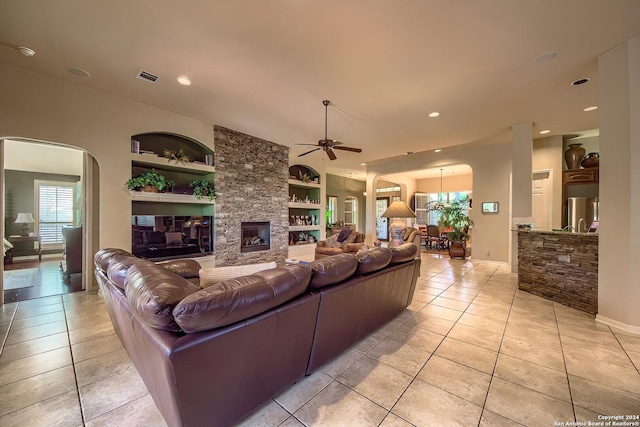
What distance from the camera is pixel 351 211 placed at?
468 inches

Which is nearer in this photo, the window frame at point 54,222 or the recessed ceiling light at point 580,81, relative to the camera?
the recessed ceiling light at point 580,81

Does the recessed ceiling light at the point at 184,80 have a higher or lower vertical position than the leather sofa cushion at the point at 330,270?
higher

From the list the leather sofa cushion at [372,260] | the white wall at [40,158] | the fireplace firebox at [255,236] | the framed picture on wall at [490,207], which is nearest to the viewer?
the leather sofa cushion at [372,260]

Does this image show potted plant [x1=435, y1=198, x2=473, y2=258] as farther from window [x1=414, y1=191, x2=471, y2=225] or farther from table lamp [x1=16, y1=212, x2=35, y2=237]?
table lamp [x1=16, y1=212, x2=35, y2=237]

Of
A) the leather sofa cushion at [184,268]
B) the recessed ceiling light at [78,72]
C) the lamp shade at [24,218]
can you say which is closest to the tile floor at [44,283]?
the lamp shade at [24,218]

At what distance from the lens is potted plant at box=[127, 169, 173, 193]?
13.4ft

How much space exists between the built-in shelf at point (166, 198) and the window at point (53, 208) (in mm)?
5256

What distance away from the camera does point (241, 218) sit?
5.69 meters

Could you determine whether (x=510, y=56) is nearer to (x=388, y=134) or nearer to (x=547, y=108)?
(x=547, y=108)

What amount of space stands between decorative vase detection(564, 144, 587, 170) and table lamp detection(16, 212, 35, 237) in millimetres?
13117

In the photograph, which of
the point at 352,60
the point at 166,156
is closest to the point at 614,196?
the point at 352,60

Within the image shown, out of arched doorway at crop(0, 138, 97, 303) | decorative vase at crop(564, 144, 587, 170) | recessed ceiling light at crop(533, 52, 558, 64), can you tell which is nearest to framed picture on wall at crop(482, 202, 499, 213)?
decorative vase at crop(564, 144, 587, 170)

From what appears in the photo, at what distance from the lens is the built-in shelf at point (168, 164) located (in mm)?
4242

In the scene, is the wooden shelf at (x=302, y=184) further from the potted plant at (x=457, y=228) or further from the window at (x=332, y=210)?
the potted plant at (x=457, y=228)
